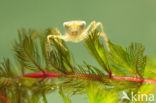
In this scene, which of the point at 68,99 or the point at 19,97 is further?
the point at 19,97

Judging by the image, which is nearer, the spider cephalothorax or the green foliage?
the green foliage

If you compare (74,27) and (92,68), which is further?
(74,27)

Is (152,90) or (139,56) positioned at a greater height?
(139,56)

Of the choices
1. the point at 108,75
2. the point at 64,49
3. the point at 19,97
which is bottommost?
the point at 19,97

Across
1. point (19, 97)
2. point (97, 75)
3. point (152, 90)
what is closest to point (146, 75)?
point (152, 90)

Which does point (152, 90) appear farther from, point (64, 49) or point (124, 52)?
point (64, 49)

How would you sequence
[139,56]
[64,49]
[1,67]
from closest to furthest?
[139,56] < [64,49] < [1,67]

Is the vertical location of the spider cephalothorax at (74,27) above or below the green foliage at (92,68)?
above

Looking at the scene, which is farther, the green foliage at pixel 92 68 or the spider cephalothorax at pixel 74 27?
the spider cephalothorax at pixel 74 27

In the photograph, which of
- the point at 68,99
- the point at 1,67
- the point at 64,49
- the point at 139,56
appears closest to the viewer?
the point at 139,56

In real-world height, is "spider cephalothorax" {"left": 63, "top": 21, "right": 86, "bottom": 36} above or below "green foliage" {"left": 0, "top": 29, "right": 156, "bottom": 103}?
above

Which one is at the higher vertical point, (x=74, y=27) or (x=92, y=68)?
(x=74, y=27)
